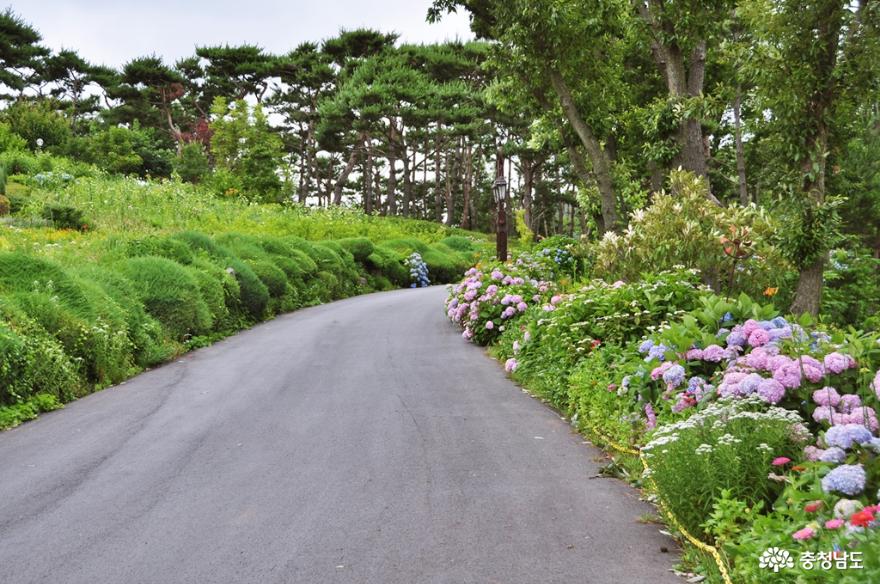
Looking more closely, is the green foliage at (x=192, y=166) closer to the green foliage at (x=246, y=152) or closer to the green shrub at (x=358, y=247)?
the green foliage at (x=246, y=152)

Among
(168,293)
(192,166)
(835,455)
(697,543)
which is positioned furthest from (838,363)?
(192,166)

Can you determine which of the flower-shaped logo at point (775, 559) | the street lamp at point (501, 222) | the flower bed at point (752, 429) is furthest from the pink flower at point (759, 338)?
the street lamp at point (501, 222)

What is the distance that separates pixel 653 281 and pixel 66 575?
6.24 meters

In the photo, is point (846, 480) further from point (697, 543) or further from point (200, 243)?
point (200, 243)

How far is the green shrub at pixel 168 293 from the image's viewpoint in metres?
10.8

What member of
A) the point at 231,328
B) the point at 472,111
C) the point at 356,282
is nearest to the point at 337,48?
the point at 472,111

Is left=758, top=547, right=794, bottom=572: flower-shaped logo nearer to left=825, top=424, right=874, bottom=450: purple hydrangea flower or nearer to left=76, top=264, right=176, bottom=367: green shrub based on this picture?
left=825, top=424, right=874, bottom=450: purple hydrangea flower

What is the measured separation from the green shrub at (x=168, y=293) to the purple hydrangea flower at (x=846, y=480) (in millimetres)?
9971

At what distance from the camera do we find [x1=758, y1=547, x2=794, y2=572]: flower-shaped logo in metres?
2.92

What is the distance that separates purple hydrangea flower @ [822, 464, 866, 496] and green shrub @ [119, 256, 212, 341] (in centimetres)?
997

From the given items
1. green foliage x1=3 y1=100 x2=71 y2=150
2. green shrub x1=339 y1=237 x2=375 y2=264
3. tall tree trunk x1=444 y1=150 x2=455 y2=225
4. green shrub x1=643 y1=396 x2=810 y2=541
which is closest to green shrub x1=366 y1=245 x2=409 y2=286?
green shrub x1=339 y1=237 x2=375 y2=264

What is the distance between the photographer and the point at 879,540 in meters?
2.62

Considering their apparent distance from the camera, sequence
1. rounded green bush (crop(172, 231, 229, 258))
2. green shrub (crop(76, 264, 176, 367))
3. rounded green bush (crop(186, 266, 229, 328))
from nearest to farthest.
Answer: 1. green shrub (crop(76, 264, 176, 367))
2. rounded green bush (crop(186, 266, 229, 328))
3. rounded green bush (crop(172, 231, 229, 258))

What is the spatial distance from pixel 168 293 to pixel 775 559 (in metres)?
10.0
